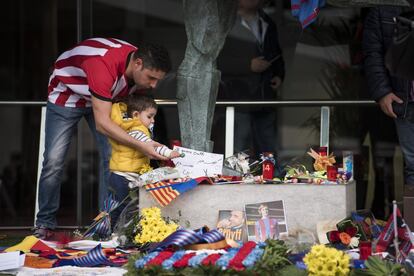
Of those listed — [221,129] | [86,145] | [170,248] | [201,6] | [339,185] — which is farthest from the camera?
[86,145]

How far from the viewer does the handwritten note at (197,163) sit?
5.94 m

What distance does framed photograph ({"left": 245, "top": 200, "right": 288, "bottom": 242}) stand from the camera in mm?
5688

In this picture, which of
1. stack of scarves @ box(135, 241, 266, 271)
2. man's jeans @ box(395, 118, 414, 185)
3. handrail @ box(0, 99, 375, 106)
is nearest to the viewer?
stack of scarves @ box(135, 241, 266, 271)

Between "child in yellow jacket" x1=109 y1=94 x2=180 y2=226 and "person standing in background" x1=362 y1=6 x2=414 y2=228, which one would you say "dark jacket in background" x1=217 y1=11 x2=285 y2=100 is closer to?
"person standing in background" x1=362 y1=6 x2=414 y2=228

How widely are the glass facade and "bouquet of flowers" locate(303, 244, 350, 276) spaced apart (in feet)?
12.5

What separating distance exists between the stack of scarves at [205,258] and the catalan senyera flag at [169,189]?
1.25 meters

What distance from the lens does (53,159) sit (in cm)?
646

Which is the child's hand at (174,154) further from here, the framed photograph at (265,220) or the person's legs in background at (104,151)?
the person's legs in background at (104,151)

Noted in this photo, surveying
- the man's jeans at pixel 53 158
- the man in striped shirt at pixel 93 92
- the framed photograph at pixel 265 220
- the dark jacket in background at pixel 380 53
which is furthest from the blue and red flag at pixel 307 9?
the man's jeans at pixel 53 158

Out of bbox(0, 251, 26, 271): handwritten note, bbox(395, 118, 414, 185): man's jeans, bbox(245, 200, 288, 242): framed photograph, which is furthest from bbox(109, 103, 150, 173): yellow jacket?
bbox(395, 118, 414, 185): man's jeans

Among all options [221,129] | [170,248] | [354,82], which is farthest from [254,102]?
[170,248]

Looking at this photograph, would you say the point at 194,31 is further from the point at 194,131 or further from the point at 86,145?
the point at 86,145

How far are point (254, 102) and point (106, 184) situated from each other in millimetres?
2167

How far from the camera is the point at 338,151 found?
849cm
